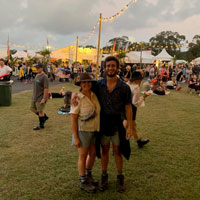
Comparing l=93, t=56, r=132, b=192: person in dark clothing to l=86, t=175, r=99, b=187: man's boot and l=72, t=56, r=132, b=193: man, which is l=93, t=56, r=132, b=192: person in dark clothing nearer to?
l=72, t=56, r=132, b=193: man

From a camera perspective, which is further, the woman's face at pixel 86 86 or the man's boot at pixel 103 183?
the man's boot at pixel 103 183

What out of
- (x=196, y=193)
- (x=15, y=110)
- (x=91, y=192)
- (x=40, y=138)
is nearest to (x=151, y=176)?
(x=196, y=193)

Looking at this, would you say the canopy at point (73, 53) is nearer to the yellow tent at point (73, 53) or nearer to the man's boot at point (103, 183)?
the yellow tent at point (73, 53)

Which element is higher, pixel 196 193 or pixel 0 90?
pixel 0 90

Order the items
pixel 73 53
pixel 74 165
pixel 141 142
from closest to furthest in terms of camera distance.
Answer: pixel 74 165, pixel 141 142, pixel 73 53

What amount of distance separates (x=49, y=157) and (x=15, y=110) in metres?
4.56

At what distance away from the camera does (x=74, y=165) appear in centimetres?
389

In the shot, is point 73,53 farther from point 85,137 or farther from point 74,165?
point 85,137

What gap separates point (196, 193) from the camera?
3.14m

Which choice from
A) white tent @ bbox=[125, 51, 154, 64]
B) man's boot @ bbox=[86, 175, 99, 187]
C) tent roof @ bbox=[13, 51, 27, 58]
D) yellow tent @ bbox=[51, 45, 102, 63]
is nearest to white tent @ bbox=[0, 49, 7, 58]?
tent roof @ bbox=[13, 51, 27, 58]

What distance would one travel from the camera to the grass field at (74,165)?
3.08 m

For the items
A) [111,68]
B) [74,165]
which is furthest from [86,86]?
[74,165]

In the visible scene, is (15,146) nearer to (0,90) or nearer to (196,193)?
(196,193)

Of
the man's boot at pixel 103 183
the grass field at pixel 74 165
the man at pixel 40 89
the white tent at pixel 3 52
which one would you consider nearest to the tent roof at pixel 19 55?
the white tent at pixel 3 52
